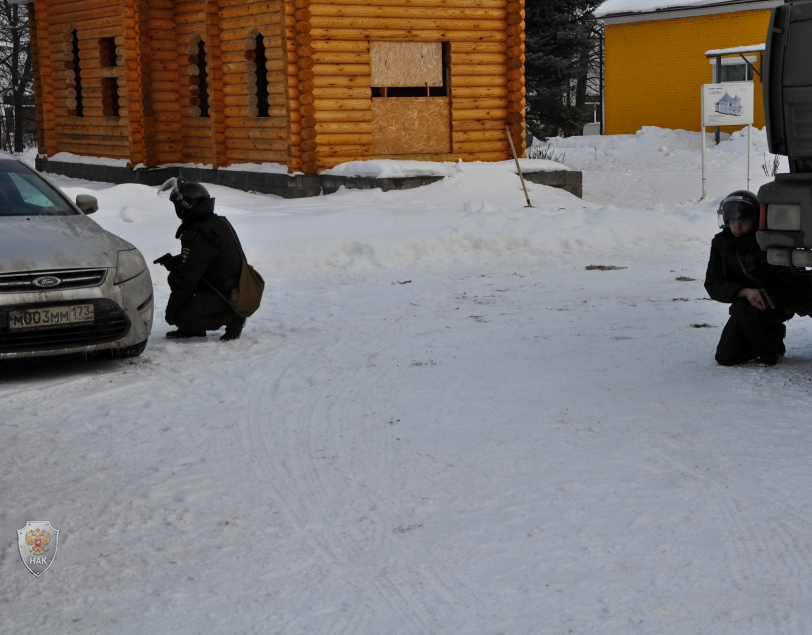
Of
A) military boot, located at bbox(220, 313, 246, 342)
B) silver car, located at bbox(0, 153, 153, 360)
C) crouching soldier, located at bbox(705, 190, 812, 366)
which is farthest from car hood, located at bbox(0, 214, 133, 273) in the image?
crouching soldier, located at bbox(705, 190, 812, 366)

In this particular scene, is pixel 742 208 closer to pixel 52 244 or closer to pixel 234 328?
pixel 234 328

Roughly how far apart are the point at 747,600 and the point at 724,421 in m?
2.16

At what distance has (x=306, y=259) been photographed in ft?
38.3

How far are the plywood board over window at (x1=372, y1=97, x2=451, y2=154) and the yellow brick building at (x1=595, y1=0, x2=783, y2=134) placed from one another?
1391 centimetres

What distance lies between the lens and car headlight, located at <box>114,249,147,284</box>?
277 inches

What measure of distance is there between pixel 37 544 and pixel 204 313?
12.9 feet

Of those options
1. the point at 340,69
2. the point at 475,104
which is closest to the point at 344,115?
the point at 340,69

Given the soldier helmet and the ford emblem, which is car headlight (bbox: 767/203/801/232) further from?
the ford emblem

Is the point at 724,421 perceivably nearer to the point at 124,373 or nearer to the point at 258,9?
the point at 124,373

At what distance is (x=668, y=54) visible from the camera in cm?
3173

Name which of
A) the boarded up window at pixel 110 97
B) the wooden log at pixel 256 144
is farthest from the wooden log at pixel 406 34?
the boarded up window at pixel 110 97

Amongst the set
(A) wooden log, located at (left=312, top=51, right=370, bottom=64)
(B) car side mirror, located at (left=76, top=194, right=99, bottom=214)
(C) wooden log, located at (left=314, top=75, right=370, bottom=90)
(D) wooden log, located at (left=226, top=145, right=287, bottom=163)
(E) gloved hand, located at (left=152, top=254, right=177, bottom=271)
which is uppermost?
(A) wooden log, located at (left=312, top=51, right=370, bottom=64)

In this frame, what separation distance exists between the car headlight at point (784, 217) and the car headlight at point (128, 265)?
3952 mm

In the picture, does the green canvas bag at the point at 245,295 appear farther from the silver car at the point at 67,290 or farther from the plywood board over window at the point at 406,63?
the plywood board over window at the point at 406,63
